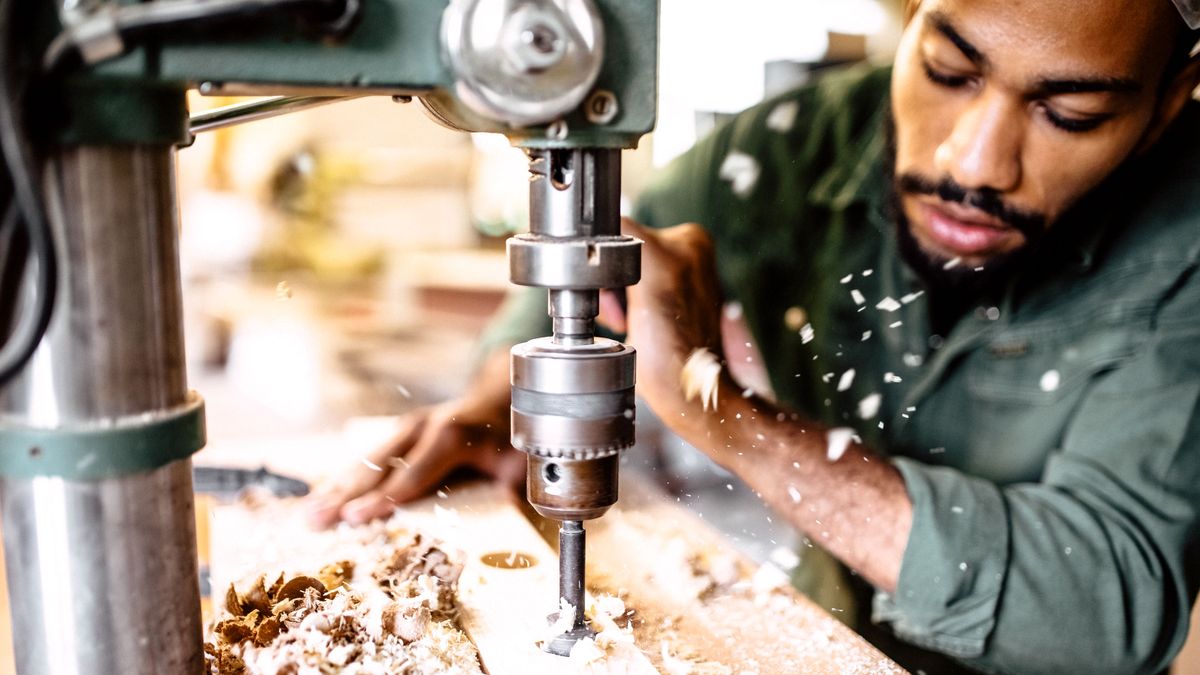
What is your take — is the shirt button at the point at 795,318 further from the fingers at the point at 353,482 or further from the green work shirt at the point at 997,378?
the fingers at the point at 353,482

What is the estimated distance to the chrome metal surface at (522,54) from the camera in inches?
18.0

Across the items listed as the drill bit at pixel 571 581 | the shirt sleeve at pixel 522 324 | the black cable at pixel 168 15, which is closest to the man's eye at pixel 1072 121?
the shirt sleeve at pixel 522 324

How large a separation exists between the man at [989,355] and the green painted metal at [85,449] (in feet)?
2.27

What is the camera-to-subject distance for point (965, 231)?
53.9 inches

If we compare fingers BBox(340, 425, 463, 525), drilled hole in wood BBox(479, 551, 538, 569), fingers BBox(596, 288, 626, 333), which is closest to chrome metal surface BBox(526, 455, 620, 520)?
drilled hole in wood BBox(479, 551, 538, 569)

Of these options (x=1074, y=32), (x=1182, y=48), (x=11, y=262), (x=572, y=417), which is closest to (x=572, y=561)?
(x=572, y=417)

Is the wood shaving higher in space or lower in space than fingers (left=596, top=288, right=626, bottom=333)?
lower

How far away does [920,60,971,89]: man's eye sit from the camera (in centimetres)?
126

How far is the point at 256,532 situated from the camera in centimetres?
108

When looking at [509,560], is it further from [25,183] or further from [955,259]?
[955,259]

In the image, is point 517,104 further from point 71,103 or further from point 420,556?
point 420,556

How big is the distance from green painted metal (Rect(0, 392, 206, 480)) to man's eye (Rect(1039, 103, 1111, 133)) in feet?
3.87

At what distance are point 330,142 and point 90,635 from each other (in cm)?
295

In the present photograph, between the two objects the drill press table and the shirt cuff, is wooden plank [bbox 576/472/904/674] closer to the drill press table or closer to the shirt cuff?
the drill press table
